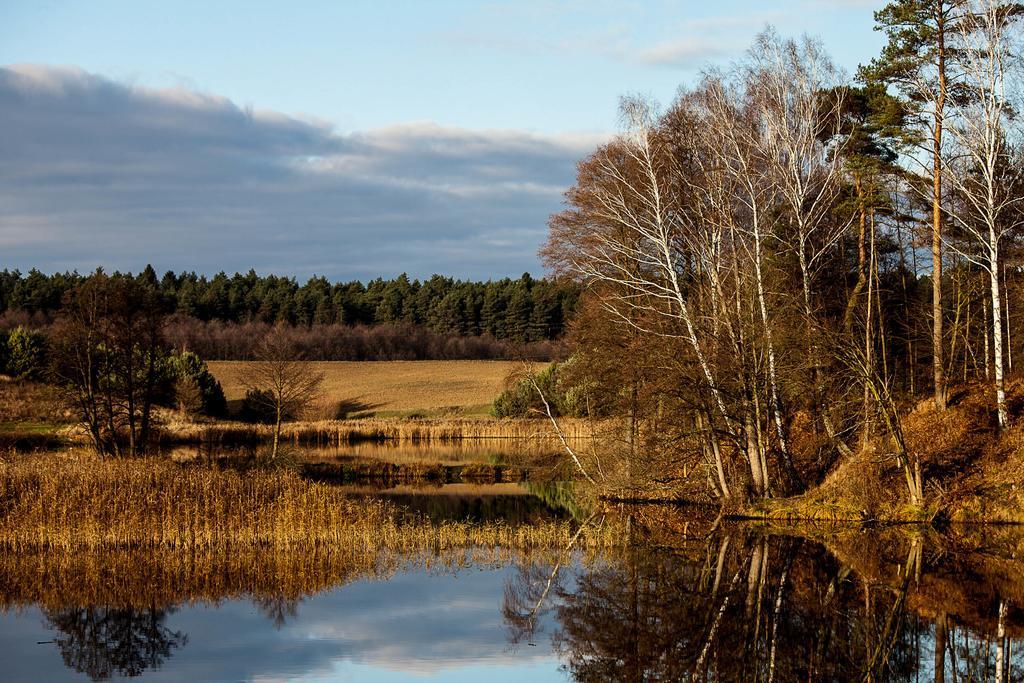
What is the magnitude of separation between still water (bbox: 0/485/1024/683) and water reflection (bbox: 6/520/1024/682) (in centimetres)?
5

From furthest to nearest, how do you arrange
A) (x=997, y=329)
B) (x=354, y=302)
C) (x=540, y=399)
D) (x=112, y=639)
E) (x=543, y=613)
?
(x=354, y=302)
(x=540, y=399)
(x=997, y=329)
(x=543, y=613)
(x=112, y=639)

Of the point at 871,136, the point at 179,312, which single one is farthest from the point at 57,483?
the point at 179,312

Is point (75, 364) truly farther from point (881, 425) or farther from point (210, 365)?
point (210, 365)

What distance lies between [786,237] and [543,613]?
62.4 ft

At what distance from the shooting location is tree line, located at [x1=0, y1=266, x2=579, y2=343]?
120 metres

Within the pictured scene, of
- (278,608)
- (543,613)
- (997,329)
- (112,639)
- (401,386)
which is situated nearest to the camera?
(112,639)

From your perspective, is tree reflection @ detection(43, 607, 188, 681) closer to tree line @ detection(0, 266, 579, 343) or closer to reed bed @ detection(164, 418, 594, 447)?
reed bed @ detection(164, 418, 594, 447)

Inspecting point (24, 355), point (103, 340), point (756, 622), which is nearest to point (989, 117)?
point (756, 622)

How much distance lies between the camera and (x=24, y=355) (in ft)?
226

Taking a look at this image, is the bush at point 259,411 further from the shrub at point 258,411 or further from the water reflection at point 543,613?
the water reflection at point 543,613

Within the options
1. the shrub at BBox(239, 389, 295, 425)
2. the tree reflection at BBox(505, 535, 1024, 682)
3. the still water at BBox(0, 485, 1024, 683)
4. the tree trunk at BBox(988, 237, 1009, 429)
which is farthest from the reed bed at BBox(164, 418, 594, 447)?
the tree reflection at BBox(505, 535, 1024, 682)

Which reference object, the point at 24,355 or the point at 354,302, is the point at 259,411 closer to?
the point at 24,355

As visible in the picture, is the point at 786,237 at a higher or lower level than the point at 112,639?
higher

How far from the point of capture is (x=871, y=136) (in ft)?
107
